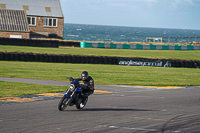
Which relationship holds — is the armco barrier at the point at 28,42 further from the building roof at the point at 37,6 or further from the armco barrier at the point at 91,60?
the building roof at the point at 37,6

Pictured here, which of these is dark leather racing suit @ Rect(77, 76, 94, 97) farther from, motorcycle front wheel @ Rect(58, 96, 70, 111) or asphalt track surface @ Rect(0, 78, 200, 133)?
motorcycle front wheel @ Rect(58, 96, 70, 111)

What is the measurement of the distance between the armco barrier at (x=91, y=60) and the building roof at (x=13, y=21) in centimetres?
3055

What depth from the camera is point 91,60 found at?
31.3m

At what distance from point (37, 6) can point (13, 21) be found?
12.6 metres

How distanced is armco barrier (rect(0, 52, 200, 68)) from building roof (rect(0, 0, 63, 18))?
135ft

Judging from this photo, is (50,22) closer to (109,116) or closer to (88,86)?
(88,86)

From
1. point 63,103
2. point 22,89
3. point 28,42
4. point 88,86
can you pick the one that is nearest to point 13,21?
point 28,42

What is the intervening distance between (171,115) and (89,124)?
2.89 meters

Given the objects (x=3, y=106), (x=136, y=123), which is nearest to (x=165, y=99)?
(x=136, y=123)

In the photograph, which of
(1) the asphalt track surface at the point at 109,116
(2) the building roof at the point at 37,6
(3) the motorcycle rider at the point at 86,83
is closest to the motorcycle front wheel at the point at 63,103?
(1) the asphalt track surface at the point at 109,116

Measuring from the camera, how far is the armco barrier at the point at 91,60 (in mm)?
30125

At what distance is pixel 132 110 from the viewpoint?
1099cm

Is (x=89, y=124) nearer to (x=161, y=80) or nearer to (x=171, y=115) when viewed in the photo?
(x=171, y=115)

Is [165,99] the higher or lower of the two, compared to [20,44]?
lower
